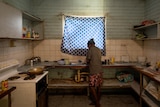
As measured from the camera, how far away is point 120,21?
4.44 metres

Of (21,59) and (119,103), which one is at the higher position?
(21,59)

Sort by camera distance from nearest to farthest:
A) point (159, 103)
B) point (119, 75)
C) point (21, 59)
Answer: point (159, 103), point (21, 59), point (119, 75)

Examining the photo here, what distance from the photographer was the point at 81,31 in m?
4.34

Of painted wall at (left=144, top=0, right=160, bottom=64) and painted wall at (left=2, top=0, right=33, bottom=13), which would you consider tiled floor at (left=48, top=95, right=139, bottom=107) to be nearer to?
painted wall at (left=144, top=0, right=160, bottom=64)

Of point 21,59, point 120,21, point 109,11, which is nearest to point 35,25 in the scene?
point 21,59

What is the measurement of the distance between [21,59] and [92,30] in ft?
6.36

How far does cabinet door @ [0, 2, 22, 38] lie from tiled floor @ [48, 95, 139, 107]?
1883 mm

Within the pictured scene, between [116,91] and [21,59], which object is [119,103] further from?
[21,59]

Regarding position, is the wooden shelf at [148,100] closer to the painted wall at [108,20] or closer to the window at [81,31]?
the painted wall at [108,20]

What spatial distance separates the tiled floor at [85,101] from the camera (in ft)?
12.1

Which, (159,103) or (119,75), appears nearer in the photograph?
(159,103)

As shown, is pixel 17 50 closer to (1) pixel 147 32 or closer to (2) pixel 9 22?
(2) pixel 9 22

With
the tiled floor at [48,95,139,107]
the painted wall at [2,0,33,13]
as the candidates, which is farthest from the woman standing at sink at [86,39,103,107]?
the painted wall at [2,0,33,13]

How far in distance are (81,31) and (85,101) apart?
1.80 metres
